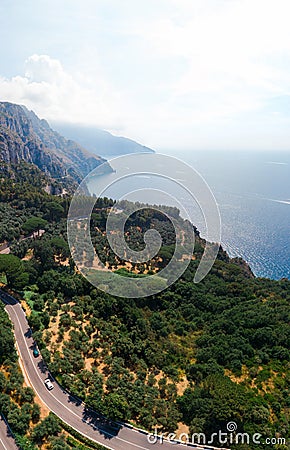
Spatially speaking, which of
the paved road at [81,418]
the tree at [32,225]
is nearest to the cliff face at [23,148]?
the tree at [32,225]

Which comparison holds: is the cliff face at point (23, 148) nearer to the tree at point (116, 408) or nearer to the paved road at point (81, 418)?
the paved road at point (81, 418)

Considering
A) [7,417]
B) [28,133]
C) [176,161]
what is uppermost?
[28,133]

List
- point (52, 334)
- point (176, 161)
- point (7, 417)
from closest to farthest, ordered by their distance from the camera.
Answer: point (176, 161)
point (7, 417)
point (52, 334)

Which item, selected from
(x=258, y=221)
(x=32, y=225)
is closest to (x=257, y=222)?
(x=258, y=221)

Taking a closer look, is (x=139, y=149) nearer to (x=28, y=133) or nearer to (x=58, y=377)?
(x=28, y=133)

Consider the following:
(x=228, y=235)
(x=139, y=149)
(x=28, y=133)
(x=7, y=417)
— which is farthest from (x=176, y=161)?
(x=139, y=149)

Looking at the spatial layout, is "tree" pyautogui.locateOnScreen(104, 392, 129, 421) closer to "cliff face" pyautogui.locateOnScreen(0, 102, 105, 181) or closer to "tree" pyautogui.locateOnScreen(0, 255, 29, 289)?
"tree" pyautogui.locateOnScreen(0, 255, 29, 289)

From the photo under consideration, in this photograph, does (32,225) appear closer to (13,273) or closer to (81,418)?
(13,273)
